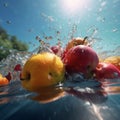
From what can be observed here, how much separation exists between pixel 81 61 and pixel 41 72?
1.36 feet

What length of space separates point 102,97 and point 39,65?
0.62 m


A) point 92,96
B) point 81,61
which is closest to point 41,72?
point 81,61

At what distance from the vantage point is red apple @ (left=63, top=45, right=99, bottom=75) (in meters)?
1.86

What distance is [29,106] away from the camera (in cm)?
100

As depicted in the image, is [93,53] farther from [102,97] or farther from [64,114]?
[64,114]

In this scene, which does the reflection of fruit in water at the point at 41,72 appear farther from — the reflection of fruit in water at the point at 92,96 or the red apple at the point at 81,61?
the reflection of fruit in water at the point at 92,96

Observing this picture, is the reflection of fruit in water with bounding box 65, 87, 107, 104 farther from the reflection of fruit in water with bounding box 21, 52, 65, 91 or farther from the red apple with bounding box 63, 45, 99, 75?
the red apple with bounding box 63, 45, 99, 75

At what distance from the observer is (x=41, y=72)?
157 cm

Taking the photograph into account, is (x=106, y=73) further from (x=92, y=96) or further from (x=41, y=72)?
(x=92, y=96)

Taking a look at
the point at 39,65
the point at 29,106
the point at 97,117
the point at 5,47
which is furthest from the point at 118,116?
the point at 5,47

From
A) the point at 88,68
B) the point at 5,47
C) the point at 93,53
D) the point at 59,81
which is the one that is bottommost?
the point at 59,81

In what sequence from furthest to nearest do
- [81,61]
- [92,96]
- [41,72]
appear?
[81,61]
[41,72]
[92,96]

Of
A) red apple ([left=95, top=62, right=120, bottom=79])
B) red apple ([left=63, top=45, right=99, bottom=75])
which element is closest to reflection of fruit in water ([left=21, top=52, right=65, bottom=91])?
red apple ([left=63, top=45, right=99, bottom=75])

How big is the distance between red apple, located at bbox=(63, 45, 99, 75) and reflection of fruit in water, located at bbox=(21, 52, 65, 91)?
0.20 meters
